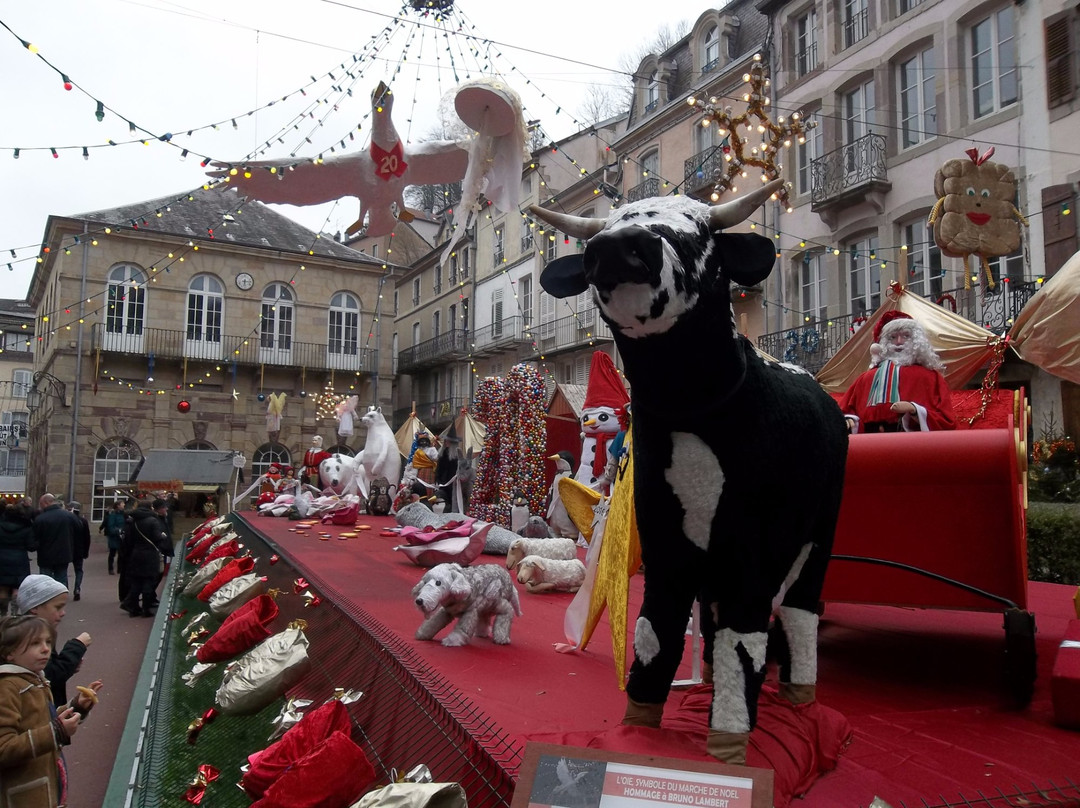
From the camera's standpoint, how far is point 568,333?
67.9 feet

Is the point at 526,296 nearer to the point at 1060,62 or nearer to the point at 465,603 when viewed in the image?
the point at 1060,62

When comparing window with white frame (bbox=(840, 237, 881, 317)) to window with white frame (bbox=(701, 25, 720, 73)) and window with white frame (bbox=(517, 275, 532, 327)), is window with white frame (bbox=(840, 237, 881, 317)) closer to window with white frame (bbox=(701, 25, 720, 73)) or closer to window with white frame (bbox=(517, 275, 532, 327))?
window with white frame (bbox=(701, 25, 720, 73))

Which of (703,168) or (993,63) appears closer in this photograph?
(993,63)

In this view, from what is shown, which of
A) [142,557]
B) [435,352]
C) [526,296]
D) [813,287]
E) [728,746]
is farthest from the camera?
[435,352]

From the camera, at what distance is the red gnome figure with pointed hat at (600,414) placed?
7.59 meters

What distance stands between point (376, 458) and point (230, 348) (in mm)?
12438

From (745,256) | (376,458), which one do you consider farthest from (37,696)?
(376,458)

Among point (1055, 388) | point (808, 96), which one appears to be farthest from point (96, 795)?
point (808, 96)

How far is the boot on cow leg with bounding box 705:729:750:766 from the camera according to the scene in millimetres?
1944

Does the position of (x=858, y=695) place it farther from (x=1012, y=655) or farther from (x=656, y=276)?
(x=656, y=276)

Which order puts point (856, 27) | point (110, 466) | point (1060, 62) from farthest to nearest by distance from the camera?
1. point (110, 466)
2. point (856, 27)
3. point (1060, 62)

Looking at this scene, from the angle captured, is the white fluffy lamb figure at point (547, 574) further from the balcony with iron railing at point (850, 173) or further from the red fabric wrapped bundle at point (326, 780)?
the balcony with iron railing at point (850, 173)

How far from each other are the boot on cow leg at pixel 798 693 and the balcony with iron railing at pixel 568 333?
15906 mm

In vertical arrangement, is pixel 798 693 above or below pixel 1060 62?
below
